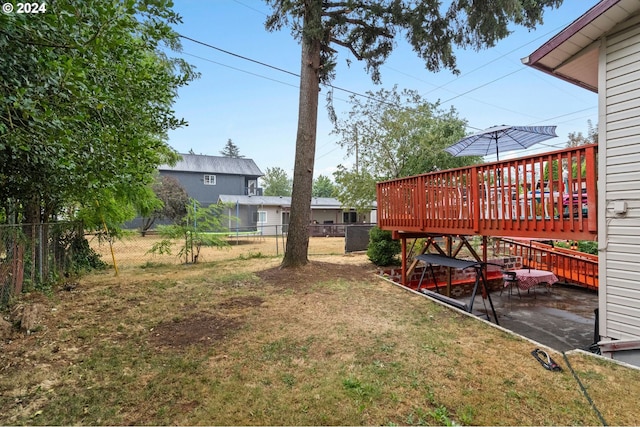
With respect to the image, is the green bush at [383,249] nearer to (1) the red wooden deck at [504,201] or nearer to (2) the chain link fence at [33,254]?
(1) the red wooden deck at [504,201]

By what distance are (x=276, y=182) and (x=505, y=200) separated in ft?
148

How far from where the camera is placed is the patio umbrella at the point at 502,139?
619 centimetres

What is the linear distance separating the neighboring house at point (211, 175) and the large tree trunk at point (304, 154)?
20.2 meters

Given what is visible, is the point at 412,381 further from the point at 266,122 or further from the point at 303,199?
the point at 266,122

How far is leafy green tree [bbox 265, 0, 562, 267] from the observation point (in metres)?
6.66

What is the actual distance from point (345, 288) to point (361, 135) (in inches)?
298

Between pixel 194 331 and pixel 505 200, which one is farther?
pixel 505 200

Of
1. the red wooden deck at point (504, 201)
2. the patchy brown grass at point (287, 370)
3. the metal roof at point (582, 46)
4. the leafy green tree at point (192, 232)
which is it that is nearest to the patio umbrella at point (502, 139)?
the red wooden deck at point (504, 201)

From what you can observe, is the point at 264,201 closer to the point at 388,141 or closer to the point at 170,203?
the point at 170,203

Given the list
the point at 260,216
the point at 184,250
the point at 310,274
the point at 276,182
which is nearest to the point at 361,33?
the point at 310,274

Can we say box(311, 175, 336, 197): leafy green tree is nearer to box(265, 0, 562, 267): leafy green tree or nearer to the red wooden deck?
box(265, 0, 562, 267): leafy green tree

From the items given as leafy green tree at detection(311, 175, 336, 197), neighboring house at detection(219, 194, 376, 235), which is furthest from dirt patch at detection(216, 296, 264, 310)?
leafy green tree at detection(311, 175, 336, 197)

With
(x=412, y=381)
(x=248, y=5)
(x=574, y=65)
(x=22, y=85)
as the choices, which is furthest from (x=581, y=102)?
(x=22, y=85)

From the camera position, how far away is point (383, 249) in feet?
28.6
